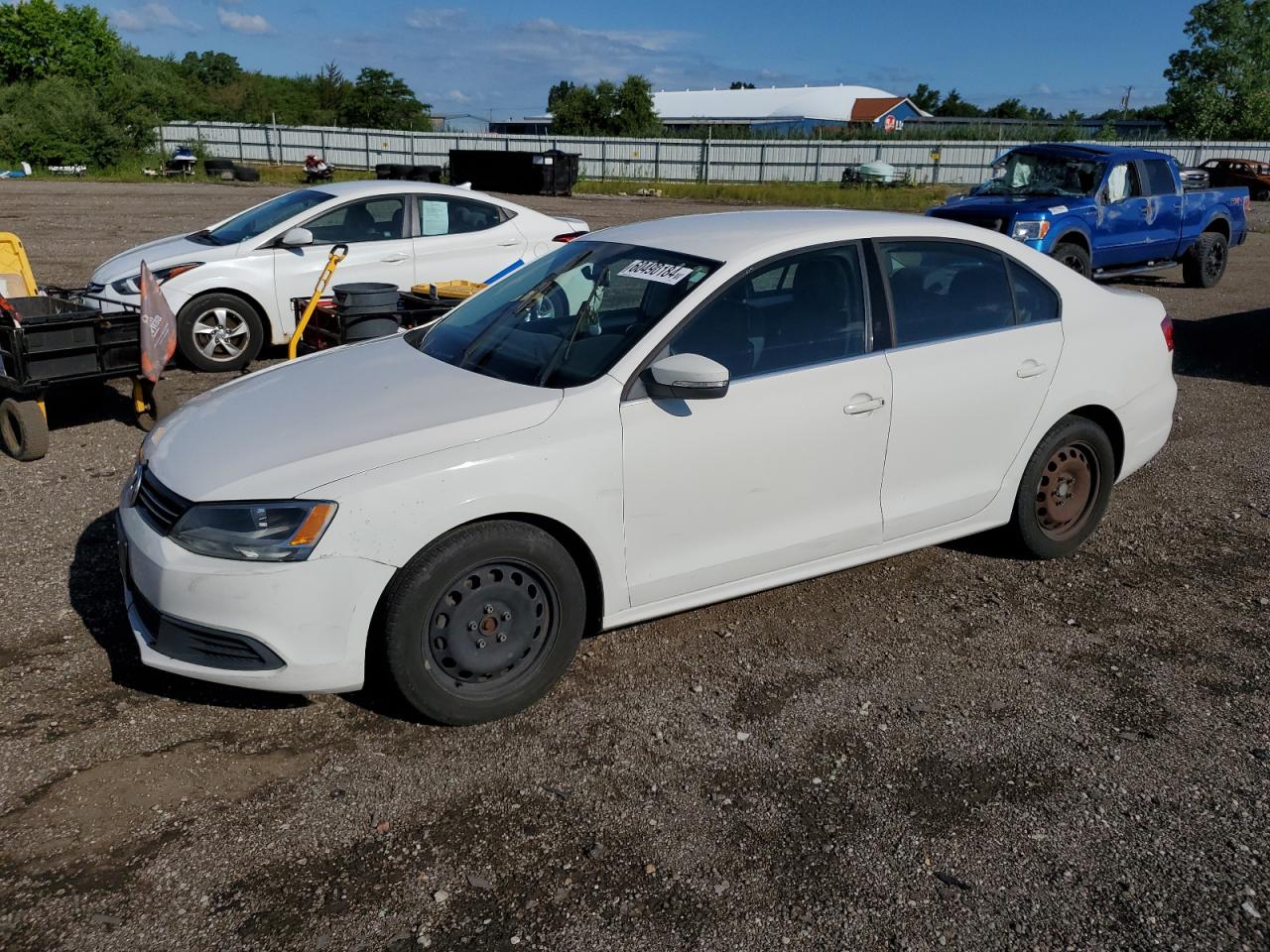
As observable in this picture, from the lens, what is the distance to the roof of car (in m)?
4.28

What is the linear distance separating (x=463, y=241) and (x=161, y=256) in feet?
8.47

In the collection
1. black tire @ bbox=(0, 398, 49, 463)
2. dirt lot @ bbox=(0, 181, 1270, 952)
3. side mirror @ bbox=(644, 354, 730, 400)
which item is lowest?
dirt lot @ bbox=(0, 181, 1270, 952)

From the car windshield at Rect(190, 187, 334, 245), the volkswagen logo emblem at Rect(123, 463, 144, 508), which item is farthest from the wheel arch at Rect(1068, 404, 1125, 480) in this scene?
the car windshield at Rect(190, 187, 334, 245)

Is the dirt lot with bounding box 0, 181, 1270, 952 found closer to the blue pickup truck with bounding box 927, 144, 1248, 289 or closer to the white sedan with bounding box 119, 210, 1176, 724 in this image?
the white sedan with bounding box 119, 210, 1176, 724

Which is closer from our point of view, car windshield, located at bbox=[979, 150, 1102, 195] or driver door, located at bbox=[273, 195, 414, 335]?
driver door, located at bbox=[273, 195, 414, 335]

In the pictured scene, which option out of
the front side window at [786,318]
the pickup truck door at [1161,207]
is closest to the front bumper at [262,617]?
the front side window at [786,318]

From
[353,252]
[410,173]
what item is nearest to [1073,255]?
[353,252]

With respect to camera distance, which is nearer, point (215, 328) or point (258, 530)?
point (258, 530)

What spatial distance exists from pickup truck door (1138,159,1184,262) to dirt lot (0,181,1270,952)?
990 cm

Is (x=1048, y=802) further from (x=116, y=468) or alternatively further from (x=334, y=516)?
(x=116, y=468)

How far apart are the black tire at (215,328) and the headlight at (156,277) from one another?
0.26 m

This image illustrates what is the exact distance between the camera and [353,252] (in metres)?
9.18

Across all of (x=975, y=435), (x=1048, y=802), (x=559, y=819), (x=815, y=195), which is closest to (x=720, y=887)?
(x=559, y=819)

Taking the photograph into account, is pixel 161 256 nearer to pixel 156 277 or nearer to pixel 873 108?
pixel 156 277
